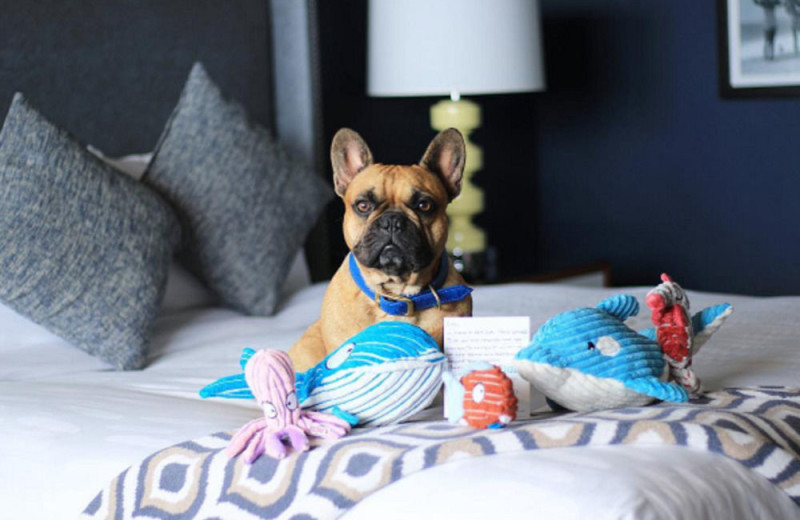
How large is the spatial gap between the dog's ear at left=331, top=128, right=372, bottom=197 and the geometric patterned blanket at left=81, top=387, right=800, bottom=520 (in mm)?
461

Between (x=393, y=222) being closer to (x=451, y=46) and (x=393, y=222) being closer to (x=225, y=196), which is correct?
(x=225, y=196)

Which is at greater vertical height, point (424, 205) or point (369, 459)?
point (424, 205)

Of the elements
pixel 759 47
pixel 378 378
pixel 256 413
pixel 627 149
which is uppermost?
pixel 759 47

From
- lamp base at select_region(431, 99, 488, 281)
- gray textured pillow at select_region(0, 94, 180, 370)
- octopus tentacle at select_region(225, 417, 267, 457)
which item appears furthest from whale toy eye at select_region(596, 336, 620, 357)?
lamp base at select_region(431, 99, 488, 281)

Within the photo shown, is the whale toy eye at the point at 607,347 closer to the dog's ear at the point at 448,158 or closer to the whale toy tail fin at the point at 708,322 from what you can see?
the whale toy tail fin at the point at 708,322

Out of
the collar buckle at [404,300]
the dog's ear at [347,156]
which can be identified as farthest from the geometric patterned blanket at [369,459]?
the dog's ear at [347,156]

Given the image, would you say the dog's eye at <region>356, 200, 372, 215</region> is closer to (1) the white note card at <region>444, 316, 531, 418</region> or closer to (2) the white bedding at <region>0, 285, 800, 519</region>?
(1) the white note card at <region>444, 316, 531, 418</region>

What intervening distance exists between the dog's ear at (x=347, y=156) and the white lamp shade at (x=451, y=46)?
1574mm

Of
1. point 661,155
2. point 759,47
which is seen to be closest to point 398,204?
point 759,47

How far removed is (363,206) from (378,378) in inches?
14.0

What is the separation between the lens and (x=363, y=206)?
173cm

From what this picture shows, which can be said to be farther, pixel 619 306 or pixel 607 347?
pixel 619 306

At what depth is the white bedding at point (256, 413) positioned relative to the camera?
49.3 inches

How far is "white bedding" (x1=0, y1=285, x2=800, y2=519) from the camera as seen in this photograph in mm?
1252
